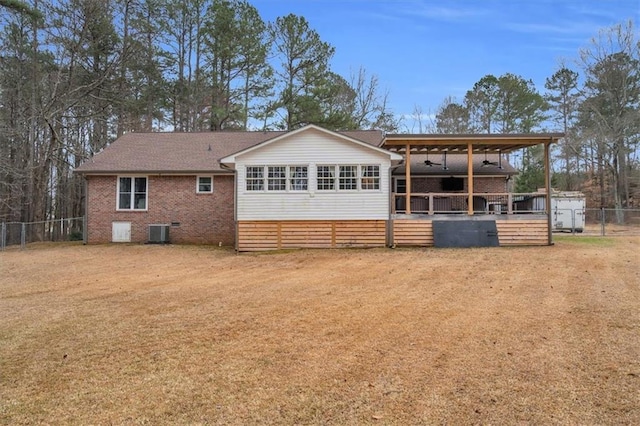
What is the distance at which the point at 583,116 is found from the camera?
34375mm

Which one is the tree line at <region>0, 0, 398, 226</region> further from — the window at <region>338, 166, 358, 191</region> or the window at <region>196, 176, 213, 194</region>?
the window at <region>338, 166, 358, 191</region>

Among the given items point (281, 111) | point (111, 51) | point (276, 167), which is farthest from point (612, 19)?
point (111, 51)

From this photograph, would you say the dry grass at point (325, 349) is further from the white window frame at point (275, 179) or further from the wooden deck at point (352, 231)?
the white window frame at point (275, 179)

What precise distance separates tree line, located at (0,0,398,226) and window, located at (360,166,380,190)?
39.3 ft

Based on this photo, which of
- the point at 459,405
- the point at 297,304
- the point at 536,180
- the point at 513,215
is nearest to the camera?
the point at 459,405

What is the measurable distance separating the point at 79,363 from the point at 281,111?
24741mm

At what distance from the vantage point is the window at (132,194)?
1788cm

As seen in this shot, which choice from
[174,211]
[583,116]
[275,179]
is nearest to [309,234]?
[275,179]

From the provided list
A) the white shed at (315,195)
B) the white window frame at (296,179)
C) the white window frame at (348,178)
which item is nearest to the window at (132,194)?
the white shed at (315,195)

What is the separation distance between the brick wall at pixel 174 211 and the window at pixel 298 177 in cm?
362

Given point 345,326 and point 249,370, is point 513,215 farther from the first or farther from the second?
point 249,370

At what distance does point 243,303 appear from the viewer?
22.2ft

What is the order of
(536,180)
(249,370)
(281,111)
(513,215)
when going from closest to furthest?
1. (249,370)
2. (513,215)
3. (281,111)
4. (536,180)

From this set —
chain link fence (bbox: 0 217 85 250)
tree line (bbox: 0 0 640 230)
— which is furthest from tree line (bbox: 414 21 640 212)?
chain link fence (bbox: 0 217 85 250)
